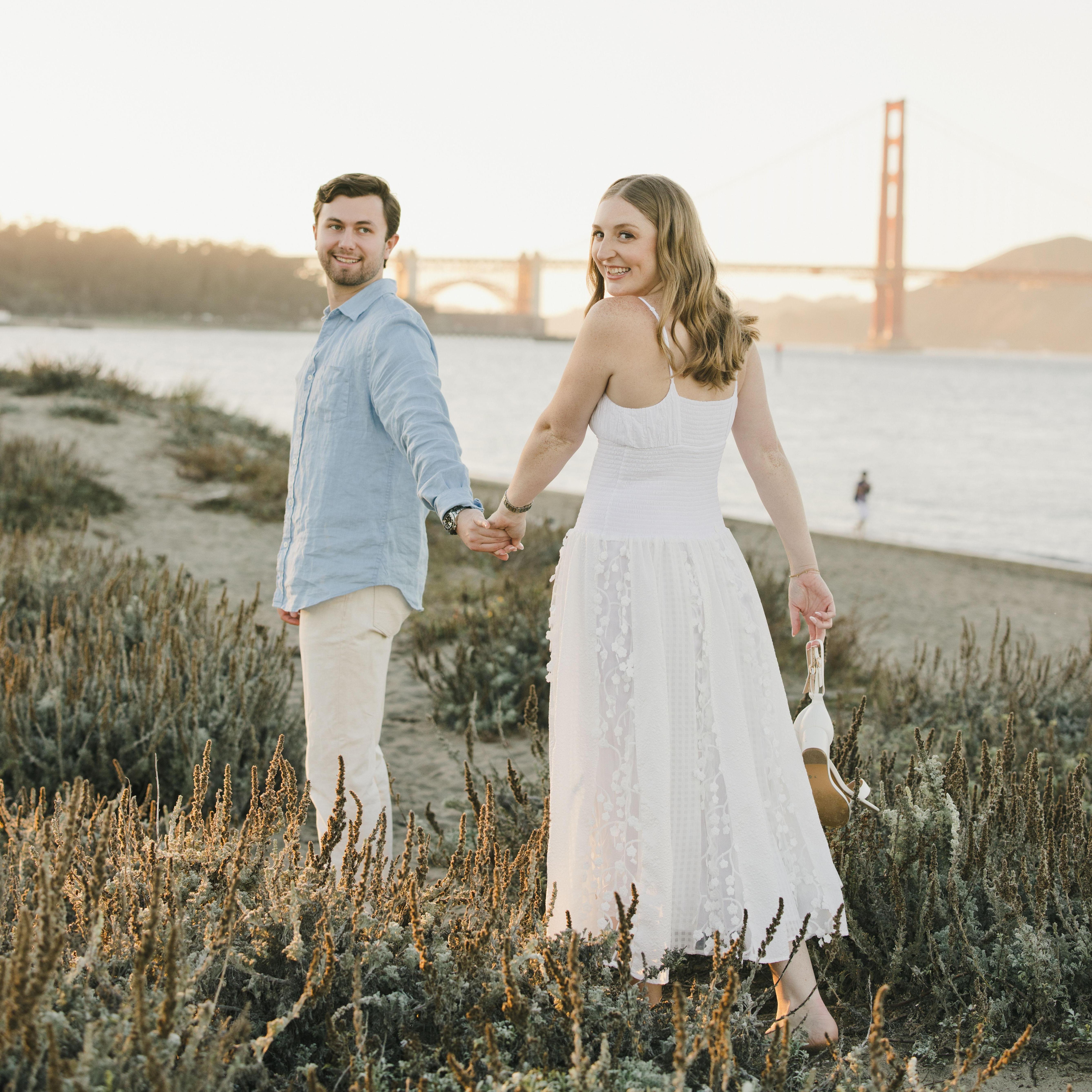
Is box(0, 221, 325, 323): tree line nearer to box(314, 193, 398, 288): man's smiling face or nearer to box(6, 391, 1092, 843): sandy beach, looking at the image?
box(6, 391, 1092, 843): sandy beach

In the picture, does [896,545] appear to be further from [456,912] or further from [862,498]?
[456,912]

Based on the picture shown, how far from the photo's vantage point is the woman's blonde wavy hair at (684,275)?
1.78 metres

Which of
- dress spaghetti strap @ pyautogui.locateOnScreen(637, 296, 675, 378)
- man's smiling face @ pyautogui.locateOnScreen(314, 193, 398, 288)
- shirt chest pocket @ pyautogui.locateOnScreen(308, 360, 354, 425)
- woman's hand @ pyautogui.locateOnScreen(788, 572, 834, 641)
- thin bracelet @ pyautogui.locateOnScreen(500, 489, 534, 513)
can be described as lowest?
woman's hand @ pyautogui.locateOnScreen(788, 572, 834, 641)

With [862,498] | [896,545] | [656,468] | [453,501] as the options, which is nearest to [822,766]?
[656,468]

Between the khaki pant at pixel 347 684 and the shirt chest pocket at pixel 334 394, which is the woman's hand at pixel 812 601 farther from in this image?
the shirt chest pocket at pixel 334 394

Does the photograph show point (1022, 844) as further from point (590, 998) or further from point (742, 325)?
point (742, 325)

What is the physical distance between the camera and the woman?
5.89 ft

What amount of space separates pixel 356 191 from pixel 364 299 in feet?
0.72

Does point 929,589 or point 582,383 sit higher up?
point 582,383

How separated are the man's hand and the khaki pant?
269 millimetres

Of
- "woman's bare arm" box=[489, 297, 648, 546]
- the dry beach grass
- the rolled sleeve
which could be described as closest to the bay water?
the dry beach grass

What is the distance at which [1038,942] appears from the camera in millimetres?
1961

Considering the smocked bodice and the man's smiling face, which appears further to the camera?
the man's smiling face

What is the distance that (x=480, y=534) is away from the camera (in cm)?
202
